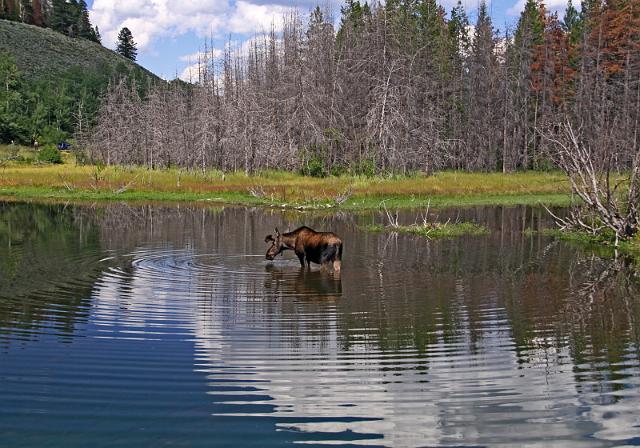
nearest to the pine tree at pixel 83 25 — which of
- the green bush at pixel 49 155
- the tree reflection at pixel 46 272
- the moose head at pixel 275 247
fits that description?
the green bush at pixel 49 155

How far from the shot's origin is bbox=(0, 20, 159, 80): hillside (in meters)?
150

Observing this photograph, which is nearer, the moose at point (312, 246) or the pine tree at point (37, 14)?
the moose at point (312, 246)

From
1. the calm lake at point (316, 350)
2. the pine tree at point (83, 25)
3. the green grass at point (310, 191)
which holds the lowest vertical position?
the calm lake at point (316, 350)

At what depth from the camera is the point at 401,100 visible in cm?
6838

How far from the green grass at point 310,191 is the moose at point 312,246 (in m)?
21.1

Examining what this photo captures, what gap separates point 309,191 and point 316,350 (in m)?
37.4

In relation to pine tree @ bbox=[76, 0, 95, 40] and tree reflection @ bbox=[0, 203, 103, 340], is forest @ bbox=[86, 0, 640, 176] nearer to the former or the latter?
tree reflection @ bbox=[0, 203, 103, 340]

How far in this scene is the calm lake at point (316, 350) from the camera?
7918 millimetres

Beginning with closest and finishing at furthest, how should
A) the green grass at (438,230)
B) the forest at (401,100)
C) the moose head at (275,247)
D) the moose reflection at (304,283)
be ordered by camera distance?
the moose reflection at (304,283) < the moose head at (275,247) < the green grass at (438,230) < the forest at (401,100)

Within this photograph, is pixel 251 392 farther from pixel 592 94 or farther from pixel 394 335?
pixel 592 94

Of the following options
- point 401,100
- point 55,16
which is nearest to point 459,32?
point 401,100

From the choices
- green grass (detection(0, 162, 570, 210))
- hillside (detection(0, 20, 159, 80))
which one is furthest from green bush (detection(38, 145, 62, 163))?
hillside (detection(0, 20, 159, 80))

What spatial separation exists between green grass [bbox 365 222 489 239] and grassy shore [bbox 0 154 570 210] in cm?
1155

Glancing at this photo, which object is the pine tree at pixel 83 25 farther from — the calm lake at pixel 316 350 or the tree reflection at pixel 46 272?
the calm lake at pixel 316 350
